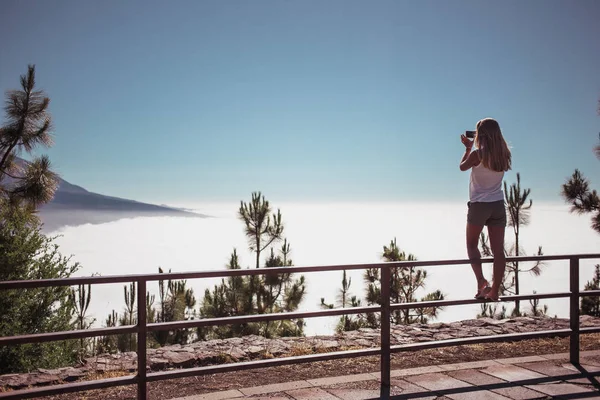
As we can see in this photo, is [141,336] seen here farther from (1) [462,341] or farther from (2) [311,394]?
(1) [462,341]

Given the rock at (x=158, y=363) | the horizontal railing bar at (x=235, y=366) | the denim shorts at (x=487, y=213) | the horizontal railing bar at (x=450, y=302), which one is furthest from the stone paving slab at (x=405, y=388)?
the rock at (x=158, y=363)

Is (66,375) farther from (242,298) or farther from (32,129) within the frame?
(242,298)

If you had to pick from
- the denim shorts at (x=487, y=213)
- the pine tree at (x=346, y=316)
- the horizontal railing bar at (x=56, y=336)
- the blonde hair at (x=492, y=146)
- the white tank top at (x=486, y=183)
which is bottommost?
the pine tree at (x=346, y=316)

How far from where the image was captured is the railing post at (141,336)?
351 centimetres

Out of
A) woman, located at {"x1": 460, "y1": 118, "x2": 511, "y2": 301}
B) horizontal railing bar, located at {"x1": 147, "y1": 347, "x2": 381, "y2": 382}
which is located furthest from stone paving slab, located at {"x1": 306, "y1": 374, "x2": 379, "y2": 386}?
woman, located at {"x1": 460, "y1": 118, "x2": 511, "y2": 301}

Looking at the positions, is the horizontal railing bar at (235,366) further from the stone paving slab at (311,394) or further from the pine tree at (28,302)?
the pine tree at (28,302)

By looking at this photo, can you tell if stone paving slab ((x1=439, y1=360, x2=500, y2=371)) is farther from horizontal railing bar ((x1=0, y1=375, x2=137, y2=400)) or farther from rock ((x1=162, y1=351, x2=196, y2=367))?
horizontal railing bar ((x1=0, y1=375, x2=137, y2=400))

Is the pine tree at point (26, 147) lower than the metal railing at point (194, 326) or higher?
higher

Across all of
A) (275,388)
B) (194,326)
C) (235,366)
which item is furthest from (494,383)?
(194,326)

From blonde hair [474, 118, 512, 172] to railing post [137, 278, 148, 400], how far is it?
2.61 metres

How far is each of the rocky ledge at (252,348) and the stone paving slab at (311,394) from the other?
1.76 metres

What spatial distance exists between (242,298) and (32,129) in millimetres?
10797

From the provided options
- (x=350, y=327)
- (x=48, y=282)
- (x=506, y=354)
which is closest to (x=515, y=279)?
(x=350, y=327)

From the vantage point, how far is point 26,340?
127 inches
